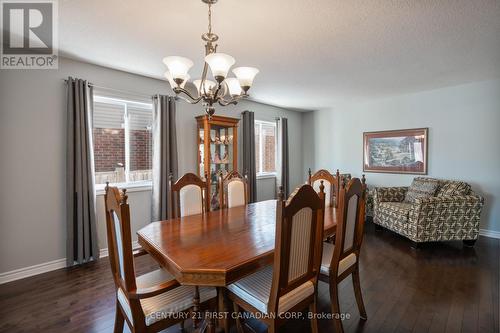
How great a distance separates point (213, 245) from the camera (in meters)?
1.58

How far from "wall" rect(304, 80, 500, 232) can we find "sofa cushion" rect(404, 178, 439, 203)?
14.2 inches

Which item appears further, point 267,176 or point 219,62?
point 267,176

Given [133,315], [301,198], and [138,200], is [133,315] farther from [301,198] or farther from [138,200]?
[138,200]

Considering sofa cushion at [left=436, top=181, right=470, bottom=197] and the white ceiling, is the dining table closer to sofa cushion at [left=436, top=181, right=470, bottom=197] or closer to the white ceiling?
the white ceiling

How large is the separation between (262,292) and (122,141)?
2.83 m

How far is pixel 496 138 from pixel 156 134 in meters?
4.97

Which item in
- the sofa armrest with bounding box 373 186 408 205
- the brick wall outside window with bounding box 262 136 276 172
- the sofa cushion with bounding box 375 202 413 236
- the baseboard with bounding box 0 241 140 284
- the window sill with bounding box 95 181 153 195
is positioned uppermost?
the brick wall outside window with bounding box 262 136 276 172

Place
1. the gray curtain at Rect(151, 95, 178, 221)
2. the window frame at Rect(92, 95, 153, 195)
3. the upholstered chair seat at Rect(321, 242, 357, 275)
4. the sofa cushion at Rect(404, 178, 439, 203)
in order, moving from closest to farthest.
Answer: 1. the upholstered chair seat at Rect(321, 242, 357, 275)
2. the window frame at Rect(92, 95, 153, 195)
3. the gray curtain at Rect(151, 95, 178, 221)
4. the sofa cushion at Rect(404, 178, 439, 203)

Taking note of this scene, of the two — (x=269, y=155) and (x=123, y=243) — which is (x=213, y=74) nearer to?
(x=123, y=243)

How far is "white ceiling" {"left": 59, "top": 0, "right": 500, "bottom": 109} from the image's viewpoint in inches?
73.4

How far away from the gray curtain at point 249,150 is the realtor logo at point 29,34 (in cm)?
284

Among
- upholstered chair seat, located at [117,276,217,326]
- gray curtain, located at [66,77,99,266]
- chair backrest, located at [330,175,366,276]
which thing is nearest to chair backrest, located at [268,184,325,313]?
chair backrest, located at [330,175,366,276]

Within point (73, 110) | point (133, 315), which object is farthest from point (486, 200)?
point (73, 110)

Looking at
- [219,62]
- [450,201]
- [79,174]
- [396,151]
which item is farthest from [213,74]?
[396,151]
